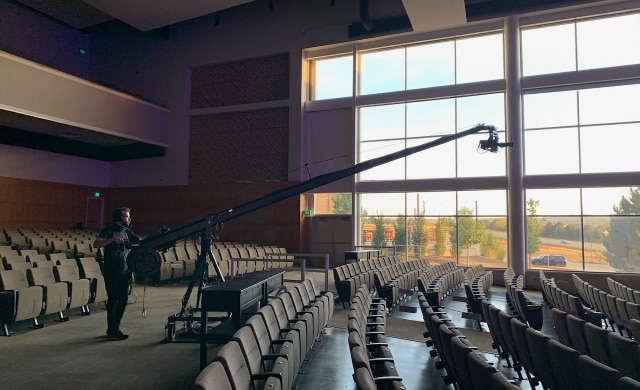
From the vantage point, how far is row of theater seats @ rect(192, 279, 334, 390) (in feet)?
7.06

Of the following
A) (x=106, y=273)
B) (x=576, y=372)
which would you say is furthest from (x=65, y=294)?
(x=576, y=372)

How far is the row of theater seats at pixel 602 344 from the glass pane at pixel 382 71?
10787 millimetres

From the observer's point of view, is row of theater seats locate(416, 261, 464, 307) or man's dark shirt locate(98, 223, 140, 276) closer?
man's dark shirt locate(98, 223, 140, 276)

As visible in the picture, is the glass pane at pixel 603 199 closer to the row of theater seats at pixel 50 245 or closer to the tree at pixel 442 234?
the tree at pixel 442 234

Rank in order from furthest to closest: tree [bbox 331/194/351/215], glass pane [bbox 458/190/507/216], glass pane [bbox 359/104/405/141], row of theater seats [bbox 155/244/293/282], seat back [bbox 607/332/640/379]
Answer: tree [bbox 331/194/351/215], glass pane [bbox 359/104/405/141], glass pane [bbox 458/190/507/216], row of theater seats [bbox 155/244/293/282], seat back [bbox 607/332/640/379]

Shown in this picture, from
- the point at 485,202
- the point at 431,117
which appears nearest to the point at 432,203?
the point at 485,202

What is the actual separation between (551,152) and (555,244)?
8.57 feet

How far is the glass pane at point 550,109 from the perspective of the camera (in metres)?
11.7

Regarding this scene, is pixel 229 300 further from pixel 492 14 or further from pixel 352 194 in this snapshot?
pixel 492 14

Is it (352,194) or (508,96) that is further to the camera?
(352,194)

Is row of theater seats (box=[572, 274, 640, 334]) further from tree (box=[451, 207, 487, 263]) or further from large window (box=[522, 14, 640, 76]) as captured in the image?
large window (box=[522, 14, 640, 76])

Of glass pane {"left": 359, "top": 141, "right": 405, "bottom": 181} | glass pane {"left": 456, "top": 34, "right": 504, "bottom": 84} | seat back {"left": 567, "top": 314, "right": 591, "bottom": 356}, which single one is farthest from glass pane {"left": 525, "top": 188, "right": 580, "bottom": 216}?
seat back {"left": 567, "top": 314, "right": 591, "bottom": 356}

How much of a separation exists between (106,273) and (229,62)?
12.4 meters

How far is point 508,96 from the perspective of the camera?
39.8ft
